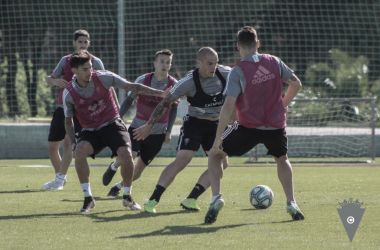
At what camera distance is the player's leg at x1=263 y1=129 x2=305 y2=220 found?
6211 mm

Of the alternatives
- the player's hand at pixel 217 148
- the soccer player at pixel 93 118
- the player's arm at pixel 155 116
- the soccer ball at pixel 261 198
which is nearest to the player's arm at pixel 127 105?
the soccer player at pixel 93 118

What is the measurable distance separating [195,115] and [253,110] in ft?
4.03

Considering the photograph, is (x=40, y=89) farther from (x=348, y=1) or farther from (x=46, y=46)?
(x=348, y=1)

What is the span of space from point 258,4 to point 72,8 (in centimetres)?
730

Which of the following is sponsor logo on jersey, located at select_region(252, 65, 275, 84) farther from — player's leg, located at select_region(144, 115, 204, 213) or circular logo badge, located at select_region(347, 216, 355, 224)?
circular logo badge, located at select_region(347, 216, 355, 224)

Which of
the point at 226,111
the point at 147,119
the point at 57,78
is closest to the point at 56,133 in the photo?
the point at 57,78

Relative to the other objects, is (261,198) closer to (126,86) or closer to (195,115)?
(195,115)

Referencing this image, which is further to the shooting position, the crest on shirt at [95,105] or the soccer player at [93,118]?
the crest on shirt at [95,105]

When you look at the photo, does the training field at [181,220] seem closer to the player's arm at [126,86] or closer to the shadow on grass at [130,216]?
the shadow on grass at [130,216]

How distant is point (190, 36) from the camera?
25.8m

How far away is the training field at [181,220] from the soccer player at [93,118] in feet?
1.33

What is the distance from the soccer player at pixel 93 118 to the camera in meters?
7.02

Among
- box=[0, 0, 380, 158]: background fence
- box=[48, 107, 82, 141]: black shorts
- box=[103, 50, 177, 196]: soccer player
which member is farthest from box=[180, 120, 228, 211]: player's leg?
box=[0, 0, 380, 158]: background fence

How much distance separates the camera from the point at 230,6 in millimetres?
25406
